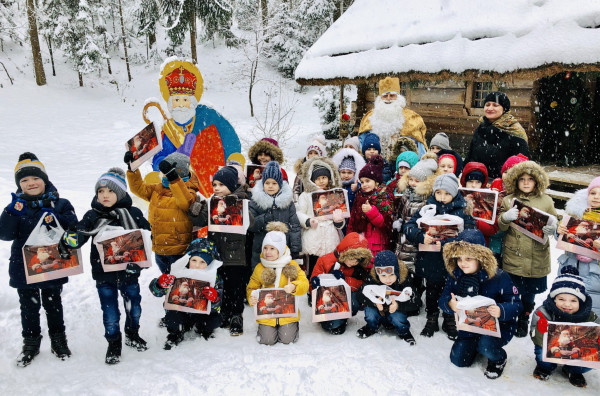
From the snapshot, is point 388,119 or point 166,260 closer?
point 166,260

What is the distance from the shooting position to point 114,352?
3500mm

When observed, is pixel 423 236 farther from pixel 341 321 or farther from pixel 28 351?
pixel 28 351

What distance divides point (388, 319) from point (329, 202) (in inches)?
50.6

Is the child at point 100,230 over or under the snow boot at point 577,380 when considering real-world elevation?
over

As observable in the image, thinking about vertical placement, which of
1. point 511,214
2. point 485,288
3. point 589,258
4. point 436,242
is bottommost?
point 485,288

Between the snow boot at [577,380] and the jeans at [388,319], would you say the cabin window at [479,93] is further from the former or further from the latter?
the snow boot at [577,380]

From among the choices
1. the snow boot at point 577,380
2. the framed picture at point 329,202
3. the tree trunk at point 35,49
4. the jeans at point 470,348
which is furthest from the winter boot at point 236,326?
the tree trunk at point 35,49

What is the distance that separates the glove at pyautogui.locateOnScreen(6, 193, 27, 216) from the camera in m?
3.32

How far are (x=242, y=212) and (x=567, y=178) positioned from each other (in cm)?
666

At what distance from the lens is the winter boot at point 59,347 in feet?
11.6

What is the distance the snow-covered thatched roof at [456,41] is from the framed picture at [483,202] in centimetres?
375

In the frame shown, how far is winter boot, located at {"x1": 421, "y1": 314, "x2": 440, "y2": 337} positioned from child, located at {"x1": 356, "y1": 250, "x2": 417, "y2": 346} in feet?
0.64

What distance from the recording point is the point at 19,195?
337 centimetres

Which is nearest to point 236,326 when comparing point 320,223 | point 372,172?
point 320,223
